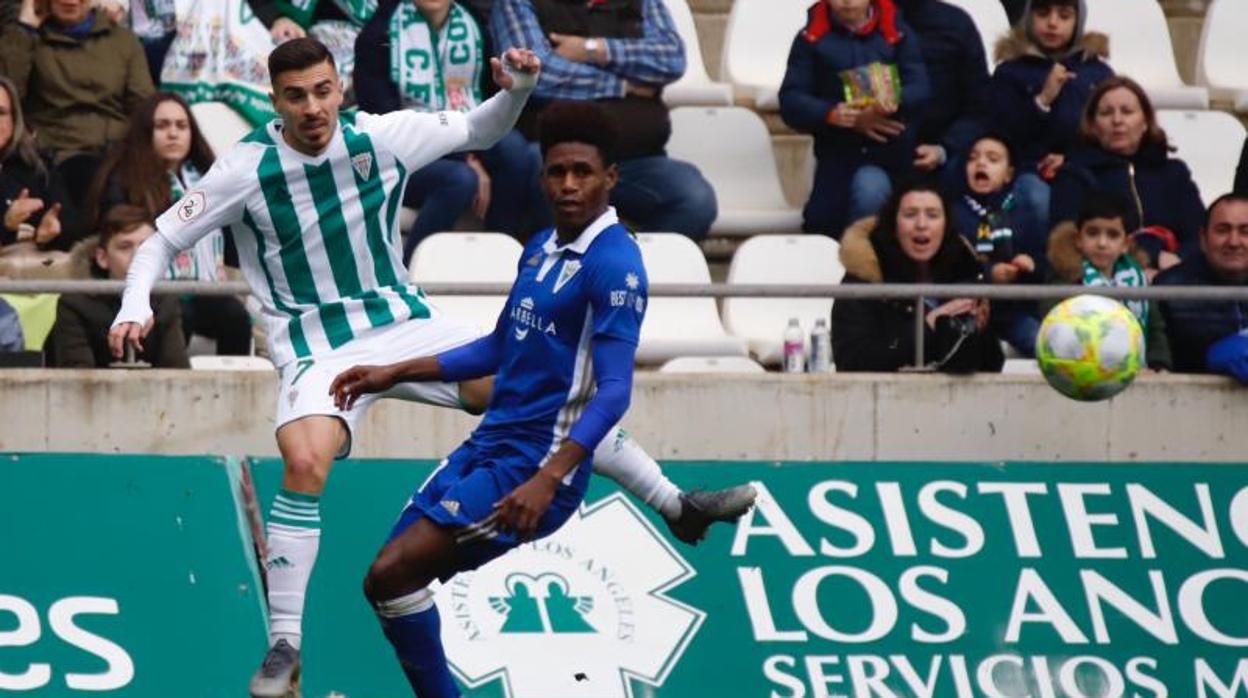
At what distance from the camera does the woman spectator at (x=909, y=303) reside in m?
12.0

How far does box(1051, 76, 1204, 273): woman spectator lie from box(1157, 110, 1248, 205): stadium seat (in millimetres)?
1089

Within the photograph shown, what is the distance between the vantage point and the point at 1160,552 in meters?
11.4

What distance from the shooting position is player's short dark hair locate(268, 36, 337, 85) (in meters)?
9.53

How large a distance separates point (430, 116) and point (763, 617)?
7.82ft

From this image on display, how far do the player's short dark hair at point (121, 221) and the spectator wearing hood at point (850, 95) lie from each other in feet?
9.77

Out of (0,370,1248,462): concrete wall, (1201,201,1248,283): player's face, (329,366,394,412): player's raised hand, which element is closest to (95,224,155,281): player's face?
(0,370,1248,462): concrete wall

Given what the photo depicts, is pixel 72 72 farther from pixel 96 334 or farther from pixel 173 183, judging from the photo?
pixel 96 334

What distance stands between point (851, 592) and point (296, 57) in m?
3.12

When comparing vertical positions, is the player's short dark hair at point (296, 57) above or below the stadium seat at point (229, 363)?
above

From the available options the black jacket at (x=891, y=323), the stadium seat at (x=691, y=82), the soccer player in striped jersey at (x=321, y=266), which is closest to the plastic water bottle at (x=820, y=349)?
the black jacket at (x=891, y=323)

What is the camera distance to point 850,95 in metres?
13.2

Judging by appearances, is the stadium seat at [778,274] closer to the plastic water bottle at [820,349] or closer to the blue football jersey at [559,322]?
the plastic water bottle at [820,349]

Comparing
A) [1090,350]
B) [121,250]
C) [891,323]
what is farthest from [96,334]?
[1090,350]

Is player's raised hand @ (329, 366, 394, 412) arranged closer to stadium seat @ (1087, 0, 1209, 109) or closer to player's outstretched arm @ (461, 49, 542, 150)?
player's outstretched arm @ (461, 49, 542, 150)
